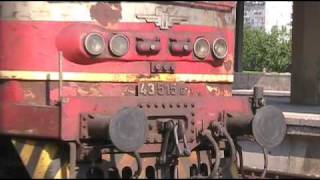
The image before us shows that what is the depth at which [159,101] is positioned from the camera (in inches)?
214

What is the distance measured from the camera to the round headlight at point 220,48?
603cm

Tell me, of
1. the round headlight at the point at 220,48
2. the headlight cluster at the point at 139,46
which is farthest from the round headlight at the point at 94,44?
the round headlight at the point at 220,48

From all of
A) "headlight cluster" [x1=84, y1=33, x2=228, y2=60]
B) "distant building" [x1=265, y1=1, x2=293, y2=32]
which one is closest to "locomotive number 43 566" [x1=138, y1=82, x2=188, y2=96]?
"headlight cluster" [x1=84, y1=33, x2=228, y2=60]

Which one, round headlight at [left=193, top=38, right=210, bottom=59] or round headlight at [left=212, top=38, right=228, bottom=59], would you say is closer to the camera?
round headlight at [left=193, top=38, right=210, bottom=59]

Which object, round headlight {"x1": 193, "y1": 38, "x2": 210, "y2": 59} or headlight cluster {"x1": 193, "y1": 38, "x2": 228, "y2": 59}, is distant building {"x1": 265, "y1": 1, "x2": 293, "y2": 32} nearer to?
headlight cluster {"x1": 193, "y1": 38, "x2": 228, "y2": 59}

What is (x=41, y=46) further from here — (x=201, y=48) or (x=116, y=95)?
(x=201, y=48)

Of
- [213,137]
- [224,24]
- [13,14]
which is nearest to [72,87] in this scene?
[13,14]

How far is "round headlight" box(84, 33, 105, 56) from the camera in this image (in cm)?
522

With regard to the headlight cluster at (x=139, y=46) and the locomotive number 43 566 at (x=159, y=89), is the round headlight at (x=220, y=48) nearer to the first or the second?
the headlight cluster at (x=139, y=46)

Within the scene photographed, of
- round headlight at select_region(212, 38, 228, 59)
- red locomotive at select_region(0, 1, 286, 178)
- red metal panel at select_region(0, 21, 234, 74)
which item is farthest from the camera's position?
round headlight at select_region(212, 38, 228, 59)

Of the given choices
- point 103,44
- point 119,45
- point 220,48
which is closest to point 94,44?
point 103,44

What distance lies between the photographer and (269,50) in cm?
3500

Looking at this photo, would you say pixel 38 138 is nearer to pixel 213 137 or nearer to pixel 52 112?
pixel 52 112

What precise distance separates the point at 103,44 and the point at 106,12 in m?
0.27
